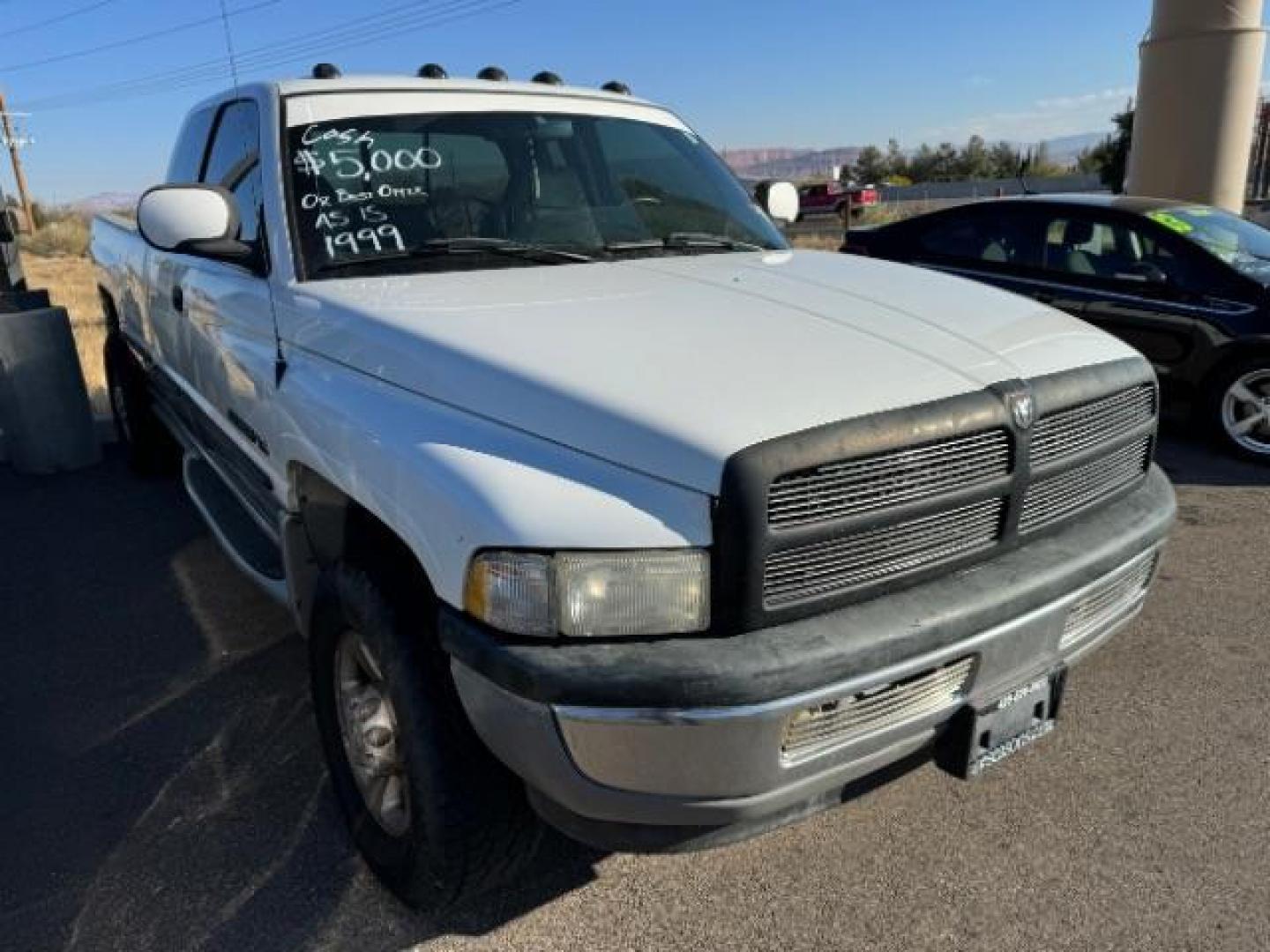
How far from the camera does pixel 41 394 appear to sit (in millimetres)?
6578

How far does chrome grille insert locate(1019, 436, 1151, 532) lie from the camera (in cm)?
240

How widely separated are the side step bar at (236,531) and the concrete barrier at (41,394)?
2.76 metres

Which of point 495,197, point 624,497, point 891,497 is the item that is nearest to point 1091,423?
point 891,497

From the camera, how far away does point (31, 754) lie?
328 cm

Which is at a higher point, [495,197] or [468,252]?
[495,197]

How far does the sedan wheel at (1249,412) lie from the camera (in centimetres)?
630

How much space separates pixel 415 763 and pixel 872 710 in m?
0.98

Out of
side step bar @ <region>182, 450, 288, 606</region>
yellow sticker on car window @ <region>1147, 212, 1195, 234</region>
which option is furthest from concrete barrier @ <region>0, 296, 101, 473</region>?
yellow sticker on car window @ <region>1147, 212, 1195, 234</region>

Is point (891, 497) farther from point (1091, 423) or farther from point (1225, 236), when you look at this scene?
point (1225, 236)

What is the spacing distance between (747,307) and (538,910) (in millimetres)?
1612

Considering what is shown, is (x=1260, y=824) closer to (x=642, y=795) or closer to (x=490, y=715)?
(x=642, y=795)

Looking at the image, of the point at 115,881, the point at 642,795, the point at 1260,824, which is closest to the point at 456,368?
the point at 642,795

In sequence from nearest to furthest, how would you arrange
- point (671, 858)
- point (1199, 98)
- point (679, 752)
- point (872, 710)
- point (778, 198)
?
point (679, 752) < point (872, 710) < point (671, 858) < point (778, 198) < point (1199, 98)

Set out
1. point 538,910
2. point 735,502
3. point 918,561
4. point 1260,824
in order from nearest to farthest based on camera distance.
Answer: point 735,502
point 918,561
point 538,910
point 1260,824
